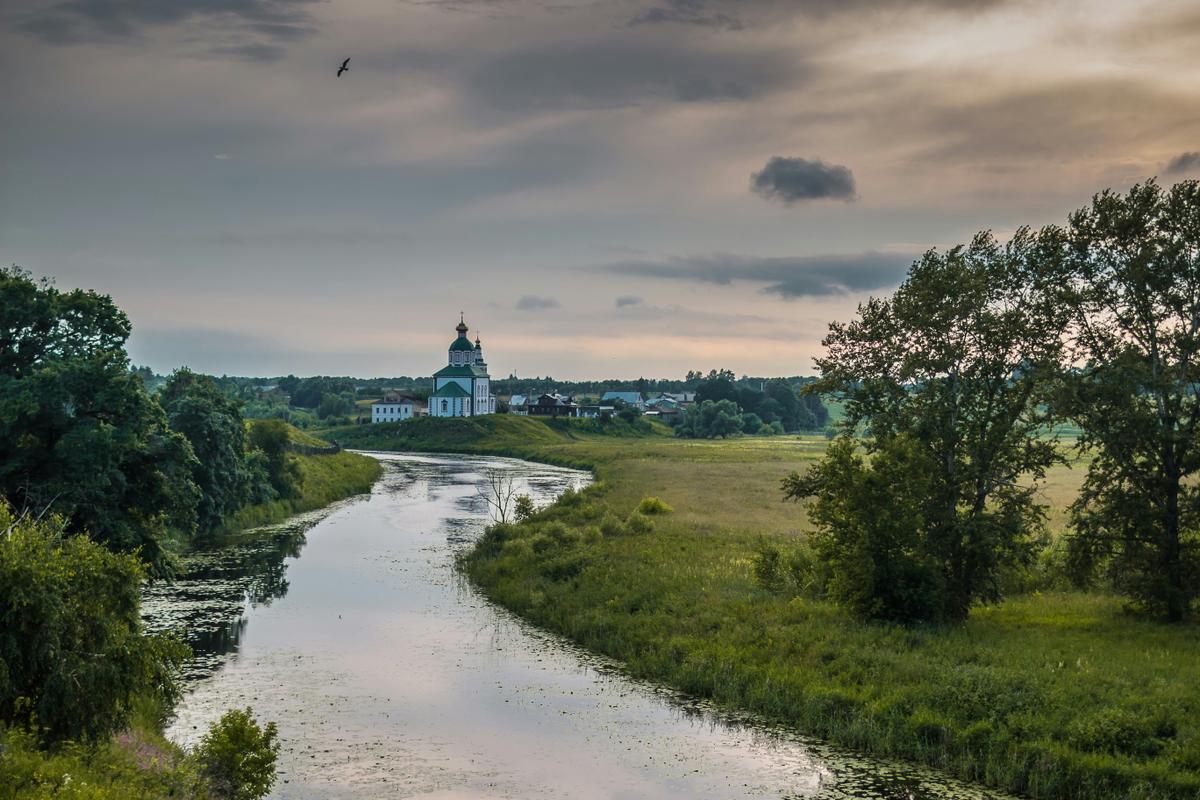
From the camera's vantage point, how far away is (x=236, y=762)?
1659 cm

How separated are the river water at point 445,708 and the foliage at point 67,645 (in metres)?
3.74

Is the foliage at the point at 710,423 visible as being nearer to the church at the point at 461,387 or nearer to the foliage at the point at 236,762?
the church at the point at 461,387

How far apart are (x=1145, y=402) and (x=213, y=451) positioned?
139 feet

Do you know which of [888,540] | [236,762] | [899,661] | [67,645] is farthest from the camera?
[888,540]

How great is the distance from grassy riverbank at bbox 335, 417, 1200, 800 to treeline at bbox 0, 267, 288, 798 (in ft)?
39.6

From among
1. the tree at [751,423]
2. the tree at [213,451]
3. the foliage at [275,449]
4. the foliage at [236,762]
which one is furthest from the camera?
the tree at [751,423]

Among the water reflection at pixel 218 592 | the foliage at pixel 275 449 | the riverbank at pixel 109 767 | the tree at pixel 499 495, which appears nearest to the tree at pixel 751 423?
the tree at pixel 499 495

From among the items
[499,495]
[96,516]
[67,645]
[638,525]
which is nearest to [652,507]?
[499,495]

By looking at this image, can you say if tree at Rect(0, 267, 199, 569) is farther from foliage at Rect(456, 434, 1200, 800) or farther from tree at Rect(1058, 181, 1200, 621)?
tree at Rect(1058, 181, 1200, 621)

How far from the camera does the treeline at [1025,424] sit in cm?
Result: 2673

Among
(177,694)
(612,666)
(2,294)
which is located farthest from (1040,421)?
(2,294)

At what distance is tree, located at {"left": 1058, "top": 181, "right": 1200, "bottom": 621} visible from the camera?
26.5 m

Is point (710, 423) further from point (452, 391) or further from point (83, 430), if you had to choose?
point (83, 430)

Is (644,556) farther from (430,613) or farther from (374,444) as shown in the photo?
(374,444)
